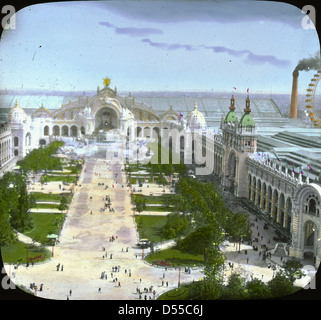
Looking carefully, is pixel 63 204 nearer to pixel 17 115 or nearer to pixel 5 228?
pixel 5 228

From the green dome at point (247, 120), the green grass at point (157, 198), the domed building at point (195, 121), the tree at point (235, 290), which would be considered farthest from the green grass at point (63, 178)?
the tree at point (235, 290)

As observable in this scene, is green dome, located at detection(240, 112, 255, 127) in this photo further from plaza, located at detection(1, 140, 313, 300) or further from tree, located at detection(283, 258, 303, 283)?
tree, located at detection(283, 258, 303, 283)

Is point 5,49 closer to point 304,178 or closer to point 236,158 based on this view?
point 236,158

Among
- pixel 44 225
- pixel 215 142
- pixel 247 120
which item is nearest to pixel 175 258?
A: pixel 44 225

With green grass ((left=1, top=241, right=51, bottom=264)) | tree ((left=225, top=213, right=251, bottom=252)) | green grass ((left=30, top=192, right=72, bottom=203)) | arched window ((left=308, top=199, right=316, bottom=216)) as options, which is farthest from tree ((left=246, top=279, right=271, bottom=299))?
green grass ((left=30, top=192, right=72, bottom=203))

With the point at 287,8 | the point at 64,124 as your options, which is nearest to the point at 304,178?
the point at 287,8

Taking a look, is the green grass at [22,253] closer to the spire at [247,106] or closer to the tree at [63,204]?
the tree at [63,204]
